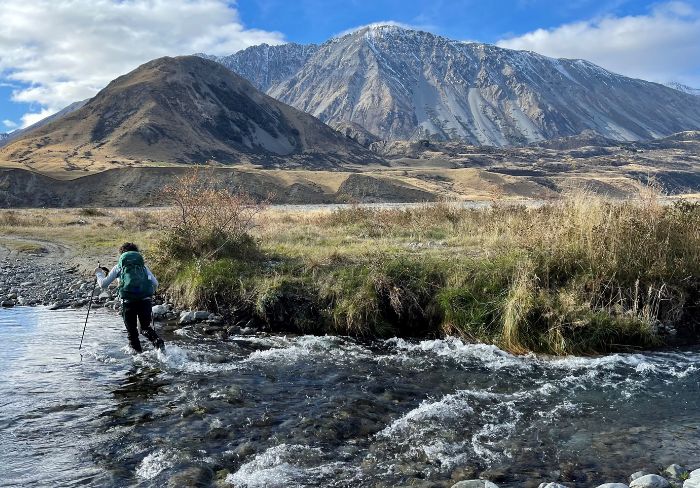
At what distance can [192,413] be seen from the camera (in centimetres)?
848

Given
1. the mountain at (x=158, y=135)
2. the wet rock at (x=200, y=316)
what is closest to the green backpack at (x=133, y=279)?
the wet rock at (x=200, y=316)

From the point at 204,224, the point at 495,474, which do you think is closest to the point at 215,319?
the point at 204,224

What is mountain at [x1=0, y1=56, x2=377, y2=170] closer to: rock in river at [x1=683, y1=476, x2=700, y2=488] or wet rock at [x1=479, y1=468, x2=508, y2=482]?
wet rock at [x1=479, y1=468, x2=508, y2=482]

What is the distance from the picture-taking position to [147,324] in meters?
11.4

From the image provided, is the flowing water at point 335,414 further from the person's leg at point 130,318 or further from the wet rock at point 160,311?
the wet rock at point 160,311

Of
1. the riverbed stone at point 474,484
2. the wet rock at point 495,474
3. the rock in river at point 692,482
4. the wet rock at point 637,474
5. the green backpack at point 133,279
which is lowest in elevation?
the wet rock at point 495,474

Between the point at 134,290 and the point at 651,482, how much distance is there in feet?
31.3

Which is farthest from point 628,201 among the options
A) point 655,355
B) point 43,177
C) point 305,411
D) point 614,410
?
point 43,177

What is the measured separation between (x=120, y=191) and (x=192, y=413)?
95.1 metres

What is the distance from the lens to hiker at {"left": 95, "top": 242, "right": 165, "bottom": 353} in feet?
36.8

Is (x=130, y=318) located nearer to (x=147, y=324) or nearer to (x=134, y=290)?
(x=147, y=324)

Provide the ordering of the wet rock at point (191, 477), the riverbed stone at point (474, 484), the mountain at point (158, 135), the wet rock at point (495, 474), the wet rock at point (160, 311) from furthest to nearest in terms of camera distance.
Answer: the mountain at point (158, 135) → the wet rock at point (160, 311) → the wet rock at point (495, 474) → the wet rock at point (191, 477) → the riverbed stone at point (474, 484)

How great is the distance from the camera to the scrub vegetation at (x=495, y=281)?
37.5ft

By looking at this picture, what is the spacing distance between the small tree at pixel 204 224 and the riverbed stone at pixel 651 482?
1308 centimetres
